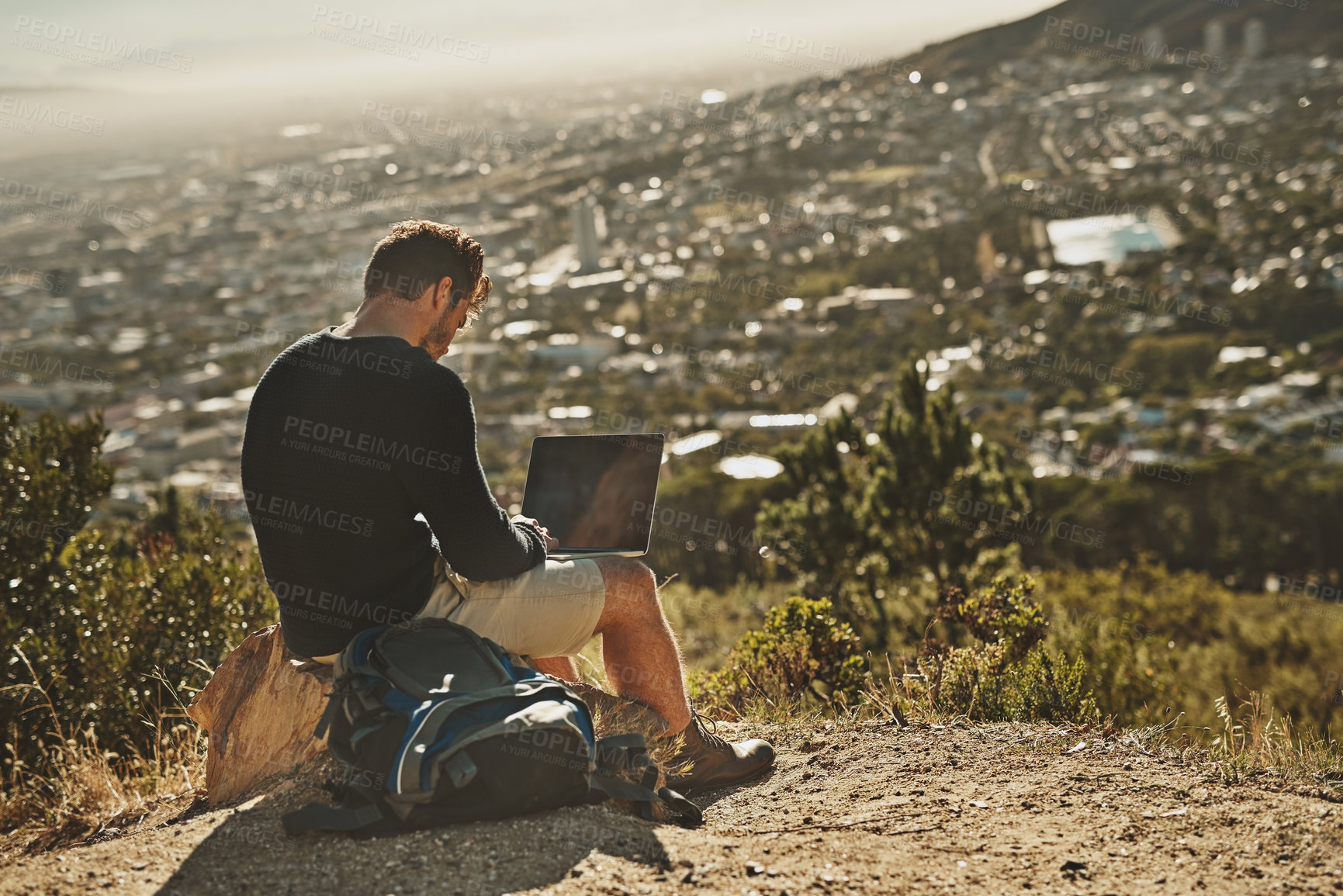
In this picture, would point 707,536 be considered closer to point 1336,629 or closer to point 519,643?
point 1336,629

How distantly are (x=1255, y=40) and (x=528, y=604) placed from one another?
104111mm

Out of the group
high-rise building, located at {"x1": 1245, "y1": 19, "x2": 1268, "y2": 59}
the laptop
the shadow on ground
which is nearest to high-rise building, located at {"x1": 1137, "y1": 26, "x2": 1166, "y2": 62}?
high-rise building, located at {"x1": 1245, "y1": 19, "x2": 1268, "y2": 59}

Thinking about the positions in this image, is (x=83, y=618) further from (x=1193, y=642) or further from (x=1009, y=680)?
(x=1193, y=642)

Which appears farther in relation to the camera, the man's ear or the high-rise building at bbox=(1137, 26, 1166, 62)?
the high-rise building at bbox=(1137, 26, 1166, 62)

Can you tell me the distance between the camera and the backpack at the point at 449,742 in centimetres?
178

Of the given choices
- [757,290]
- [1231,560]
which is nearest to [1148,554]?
[1231,560]

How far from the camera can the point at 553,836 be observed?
1.80 metres

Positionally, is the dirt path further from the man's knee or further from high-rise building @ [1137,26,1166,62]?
high-rise building @ [1137,26,1166,62]

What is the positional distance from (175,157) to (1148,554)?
111 m

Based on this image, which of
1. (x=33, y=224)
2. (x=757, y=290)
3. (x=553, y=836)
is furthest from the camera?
(x=33, y=224)

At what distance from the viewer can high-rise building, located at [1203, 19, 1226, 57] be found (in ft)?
290

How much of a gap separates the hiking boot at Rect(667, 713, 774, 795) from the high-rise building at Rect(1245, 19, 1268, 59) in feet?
335

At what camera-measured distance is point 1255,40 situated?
286 feet

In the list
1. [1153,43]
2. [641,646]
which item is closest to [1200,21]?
[1153,43]
